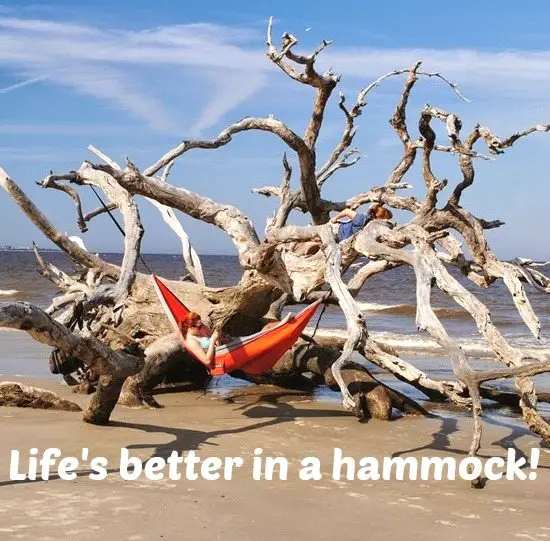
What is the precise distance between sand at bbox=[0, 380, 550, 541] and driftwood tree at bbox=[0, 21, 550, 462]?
431 millimetres

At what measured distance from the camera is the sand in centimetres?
387

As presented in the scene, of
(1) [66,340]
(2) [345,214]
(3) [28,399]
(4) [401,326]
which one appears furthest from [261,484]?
(4) [401,326]

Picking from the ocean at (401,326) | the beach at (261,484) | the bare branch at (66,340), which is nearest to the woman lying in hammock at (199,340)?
the beach at (261,484)

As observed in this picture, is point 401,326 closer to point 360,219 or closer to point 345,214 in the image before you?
point 345,214

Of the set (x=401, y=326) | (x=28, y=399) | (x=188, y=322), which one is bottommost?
(x=28, y=399)

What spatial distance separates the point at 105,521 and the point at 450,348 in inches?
94.6

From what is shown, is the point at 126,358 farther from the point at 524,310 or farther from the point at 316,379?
the point at 316,379

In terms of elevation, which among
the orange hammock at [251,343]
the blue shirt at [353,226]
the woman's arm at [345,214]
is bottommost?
the orange hammock at [251,343]

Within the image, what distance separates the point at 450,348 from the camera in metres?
5.25

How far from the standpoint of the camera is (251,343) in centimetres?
715

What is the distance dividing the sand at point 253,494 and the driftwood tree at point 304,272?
0.43 m

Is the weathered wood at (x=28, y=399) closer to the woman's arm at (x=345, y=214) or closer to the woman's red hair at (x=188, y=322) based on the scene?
the woman's red hair at (x=188, y=322)

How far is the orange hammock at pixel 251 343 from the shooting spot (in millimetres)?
7117

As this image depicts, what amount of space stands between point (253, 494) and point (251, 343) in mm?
2673
